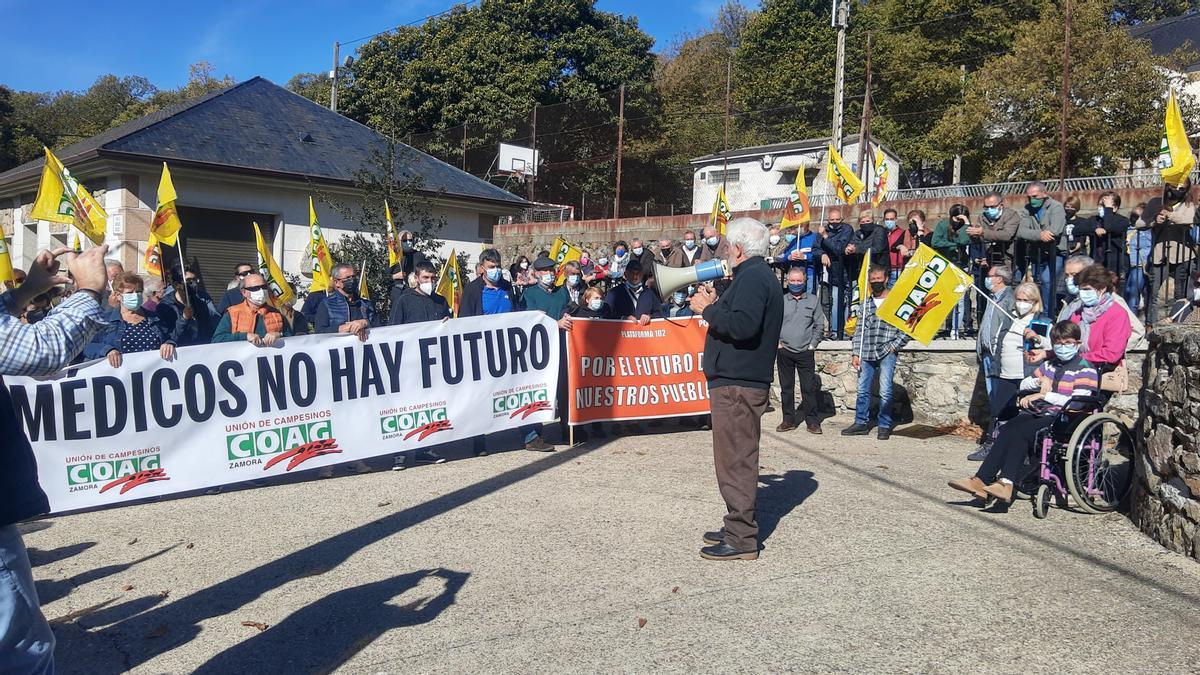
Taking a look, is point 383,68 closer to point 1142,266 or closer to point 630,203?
point 630,203

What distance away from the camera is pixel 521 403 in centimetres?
974

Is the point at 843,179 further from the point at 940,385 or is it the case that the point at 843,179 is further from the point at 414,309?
the point at 414,309

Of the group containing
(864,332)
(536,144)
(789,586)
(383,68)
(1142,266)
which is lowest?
(789,586)

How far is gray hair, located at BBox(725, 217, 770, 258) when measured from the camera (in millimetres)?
5844

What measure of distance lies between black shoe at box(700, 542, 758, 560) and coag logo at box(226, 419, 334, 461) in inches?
153

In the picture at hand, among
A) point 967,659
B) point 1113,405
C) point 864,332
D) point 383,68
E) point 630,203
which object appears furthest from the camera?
point 383,68

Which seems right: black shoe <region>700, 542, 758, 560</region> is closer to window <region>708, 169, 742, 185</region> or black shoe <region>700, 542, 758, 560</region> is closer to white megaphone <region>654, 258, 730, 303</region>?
white megaphone <region>654, 258, 730, 303</region>

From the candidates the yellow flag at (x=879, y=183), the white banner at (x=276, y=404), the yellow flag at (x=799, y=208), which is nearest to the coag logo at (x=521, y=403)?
the white banner at (x=276, y=404)

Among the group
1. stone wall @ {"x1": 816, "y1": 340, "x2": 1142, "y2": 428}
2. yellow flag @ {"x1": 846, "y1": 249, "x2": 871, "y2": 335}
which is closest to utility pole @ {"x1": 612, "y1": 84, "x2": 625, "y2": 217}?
yellow flag @ {"x1": 846, "y1": 249, "x2": 871, "y2": 335}

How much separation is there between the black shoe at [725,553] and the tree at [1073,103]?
21146 millimetres

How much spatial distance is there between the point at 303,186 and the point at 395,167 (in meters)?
3.26

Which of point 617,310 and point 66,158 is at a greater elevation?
point 66,158

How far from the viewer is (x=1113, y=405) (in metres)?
10.1

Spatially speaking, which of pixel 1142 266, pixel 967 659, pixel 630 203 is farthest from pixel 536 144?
pixel 967 659
